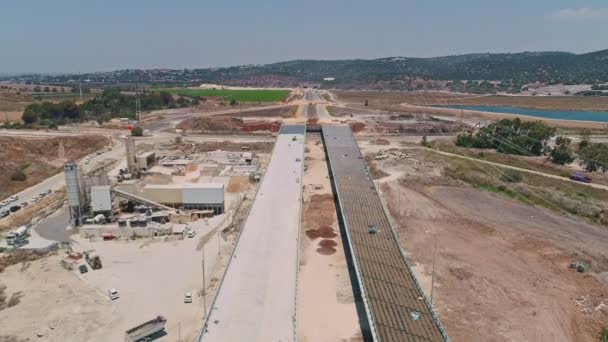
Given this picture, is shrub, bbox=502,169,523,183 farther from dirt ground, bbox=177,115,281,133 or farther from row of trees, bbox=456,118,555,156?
dirt ground, bbox=177,115,281,133

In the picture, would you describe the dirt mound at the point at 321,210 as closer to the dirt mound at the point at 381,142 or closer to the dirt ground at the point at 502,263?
the dirt ground at the point at 502,263

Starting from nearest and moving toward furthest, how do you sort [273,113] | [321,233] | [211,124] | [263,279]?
1. [263,279]
2. [321,233]
3. [211,124]
4. [273,113]

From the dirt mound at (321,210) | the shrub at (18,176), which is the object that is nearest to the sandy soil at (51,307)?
the dirt mound at (321,210)

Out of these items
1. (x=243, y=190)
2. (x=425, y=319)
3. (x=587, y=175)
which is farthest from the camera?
(x=587, y=175)

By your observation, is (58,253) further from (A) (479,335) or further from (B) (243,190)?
(A) (479,335)

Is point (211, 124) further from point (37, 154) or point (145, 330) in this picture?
point (145, 330)

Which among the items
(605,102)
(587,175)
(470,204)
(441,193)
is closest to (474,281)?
(470,204)

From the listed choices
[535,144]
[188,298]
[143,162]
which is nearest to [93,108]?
[143,162]
